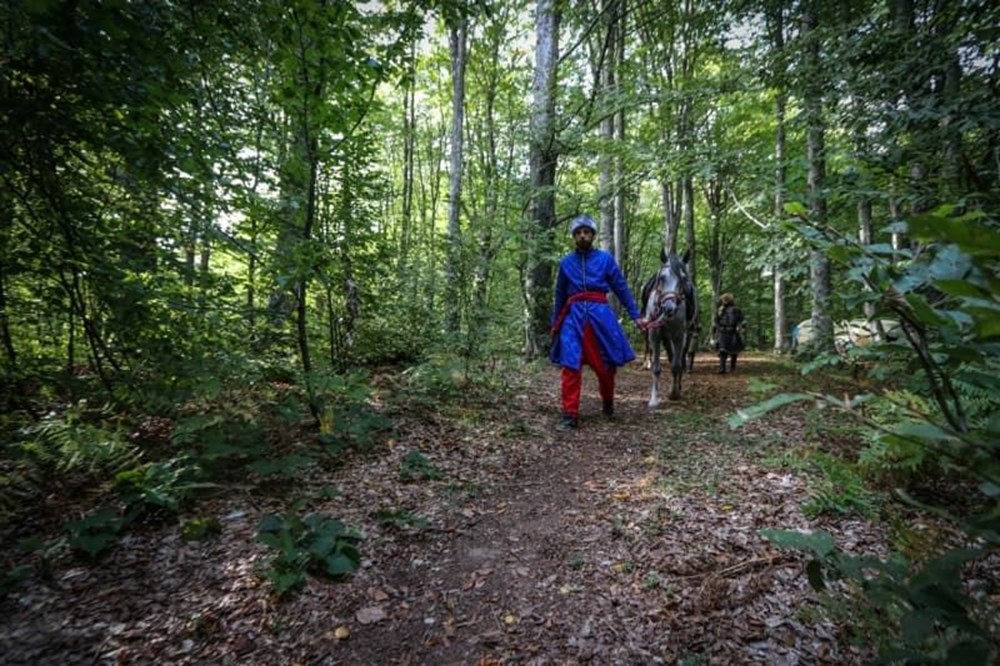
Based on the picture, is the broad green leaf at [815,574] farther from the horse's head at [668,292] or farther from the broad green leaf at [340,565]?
the horse's head at [668,292]

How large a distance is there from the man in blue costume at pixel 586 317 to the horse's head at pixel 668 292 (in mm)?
1083

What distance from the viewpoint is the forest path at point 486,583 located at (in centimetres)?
209

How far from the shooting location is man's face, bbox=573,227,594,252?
5574 millimetres

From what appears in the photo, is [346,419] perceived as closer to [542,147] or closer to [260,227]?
[260,227]

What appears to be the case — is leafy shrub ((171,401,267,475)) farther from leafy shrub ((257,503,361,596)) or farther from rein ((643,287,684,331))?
rein ((643,287,684,331))

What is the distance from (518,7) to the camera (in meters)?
12.4

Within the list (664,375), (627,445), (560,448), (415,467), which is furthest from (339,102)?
(664,375)

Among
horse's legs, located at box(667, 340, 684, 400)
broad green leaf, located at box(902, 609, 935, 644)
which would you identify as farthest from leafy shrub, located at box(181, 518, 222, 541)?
horse's legs, located at box(667, 340, 684, 400)

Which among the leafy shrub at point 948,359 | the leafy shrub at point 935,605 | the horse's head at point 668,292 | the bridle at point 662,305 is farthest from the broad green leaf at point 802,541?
the horse's head at point 668,292

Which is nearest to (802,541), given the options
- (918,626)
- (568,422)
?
(918,626)

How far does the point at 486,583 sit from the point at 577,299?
12.2 feet

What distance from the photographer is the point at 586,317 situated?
564cm

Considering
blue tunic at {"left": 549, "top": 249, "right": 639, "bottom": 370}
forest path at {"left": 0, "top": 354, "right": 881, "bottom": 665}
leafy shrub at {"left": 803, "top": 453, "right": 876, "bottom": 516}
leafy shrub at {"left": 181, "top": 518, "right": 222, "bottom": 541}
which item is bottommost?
forest path at {"left": 0, "top": 354, "right": 881, "bottom": 665}

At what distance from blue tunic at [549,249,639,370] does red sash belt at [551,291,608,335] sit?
1.6 inches
